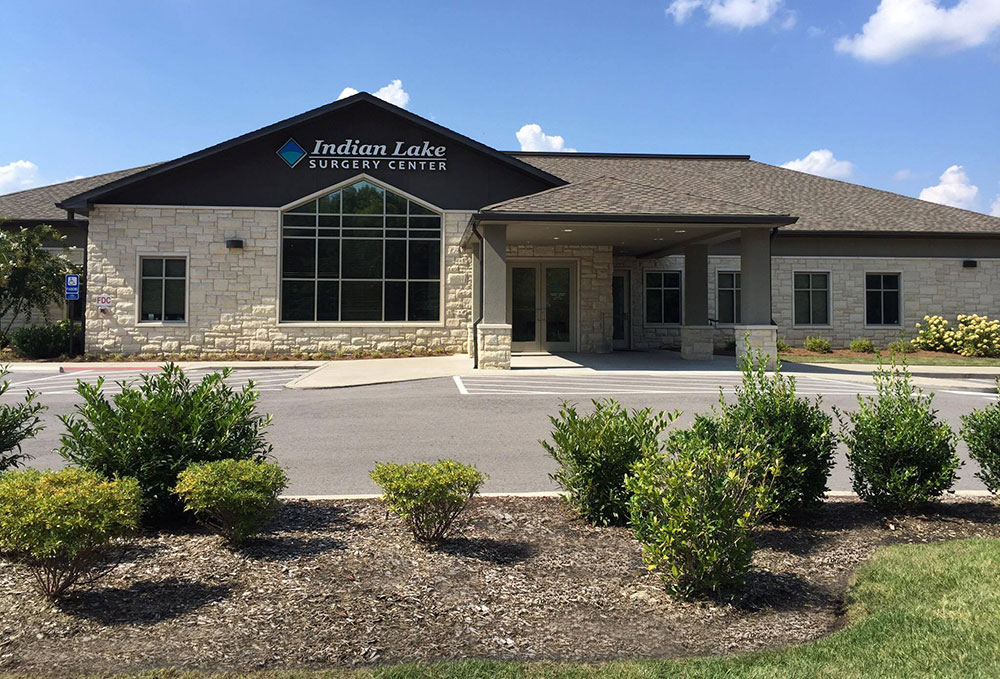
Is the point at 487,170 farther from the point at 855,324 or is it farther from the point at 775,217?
the point at 855,324

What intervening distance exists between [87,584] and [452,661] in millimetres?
2229

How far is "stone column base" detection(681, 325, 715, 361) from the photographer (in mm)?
21266

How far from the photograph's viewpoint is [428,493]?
4355 millimetres

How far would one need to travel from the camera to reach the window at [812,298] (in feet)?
82.5

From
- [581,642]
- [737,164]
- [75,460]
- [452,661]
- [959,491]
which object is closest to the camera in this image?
[452,661]

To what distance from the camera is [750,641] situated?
338 cm

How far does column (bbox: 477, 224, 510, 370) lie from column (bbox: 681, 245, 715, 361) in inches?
277

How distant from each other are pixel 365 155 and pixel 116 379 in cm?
1110

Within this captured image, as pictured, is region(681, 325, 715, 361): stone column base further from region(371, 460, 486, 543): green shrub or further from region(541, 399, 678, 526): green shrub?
region(371, 460, 486, 543): green shrub

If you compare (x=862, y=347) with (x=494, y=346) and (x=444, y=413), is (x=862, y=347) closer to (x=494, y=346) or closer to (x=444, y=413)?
(x=494, y=346)

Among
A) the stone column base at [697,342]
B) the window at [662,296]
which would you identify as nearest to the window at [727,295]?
the window at [662,296]

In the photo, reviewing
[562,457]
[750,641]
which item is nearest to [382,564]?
[562,457]

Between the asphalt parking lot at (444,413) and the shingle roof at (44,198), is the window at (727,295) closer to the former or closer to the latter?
the asphalt parking lot at (444,413)

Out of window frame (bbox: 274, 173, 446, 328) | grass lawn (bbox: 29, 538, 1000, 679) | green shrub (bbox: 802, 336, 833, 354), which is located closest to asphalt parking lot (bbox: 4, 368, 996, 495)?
grass lawn (bbox: 29, 538, 1000, 679)
